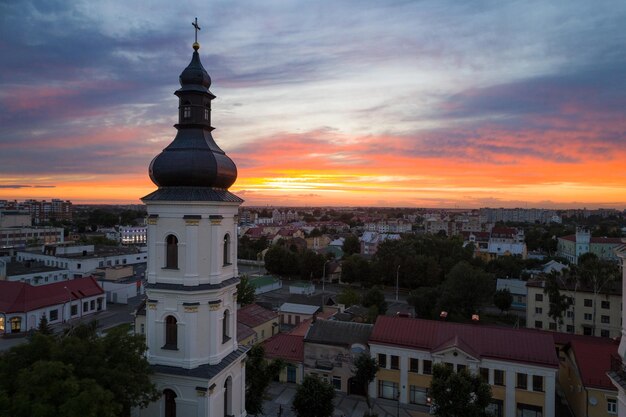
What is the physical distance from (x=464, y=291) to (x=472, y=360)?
20.9 m

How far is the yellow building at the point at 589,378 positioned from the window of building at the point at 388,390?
11348 mm

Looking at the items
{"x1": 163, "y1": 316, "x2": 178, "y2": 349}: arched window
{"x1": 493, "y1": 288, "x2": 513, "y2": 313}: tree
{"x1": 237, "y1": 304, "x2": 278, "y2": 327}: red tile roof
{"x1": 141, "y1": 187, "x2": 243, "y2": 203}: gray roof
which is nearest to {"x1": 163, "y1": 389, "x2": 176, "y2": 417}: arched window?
{"x1": 163, "y1": 316, "x2": 178, "y2": 349}: arched window

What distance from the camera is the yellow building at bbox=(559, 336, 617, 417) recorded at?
26234mm

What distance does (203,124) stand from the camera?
53.0ft

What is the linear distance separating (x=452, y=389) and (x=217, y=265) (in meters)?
14.3

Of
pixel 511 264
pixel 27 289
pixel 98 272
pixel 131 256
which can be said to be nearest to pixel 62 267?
pixel 98 272

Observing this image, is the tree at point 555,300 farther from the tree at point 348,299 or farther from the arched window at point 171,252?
the arched window at point 171,252

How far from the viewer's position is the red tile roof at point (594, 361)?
26.4 meters

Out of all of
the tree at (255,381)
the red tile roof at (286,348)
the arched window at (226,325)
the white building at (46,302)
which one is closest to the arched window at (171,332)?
the arched window at (226,325)

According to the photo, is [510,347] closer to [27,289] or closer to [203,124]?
[203,124]

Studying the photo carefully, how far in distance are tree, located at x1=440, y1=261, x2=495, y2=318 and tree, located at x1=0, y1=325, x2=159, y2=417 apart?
127 feet

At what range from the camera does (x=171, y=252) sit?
51.6 feet

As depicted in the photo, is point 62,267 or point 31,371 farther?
point 62,267

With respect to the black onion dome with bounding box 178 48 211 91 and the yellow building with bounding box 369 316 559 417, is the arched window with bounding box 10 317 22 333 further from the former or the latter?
the black onion dome with bounding box 178 48 211 91
